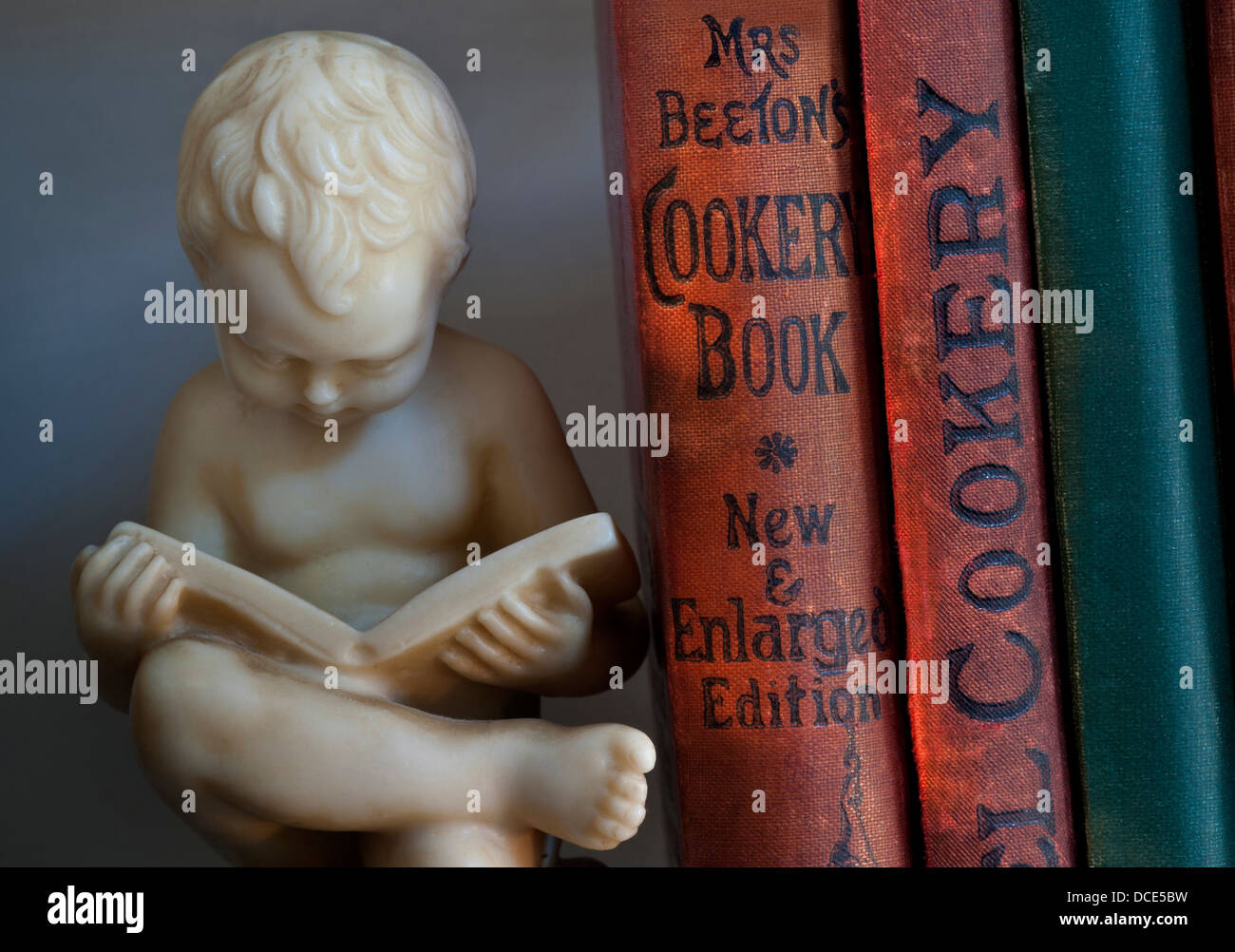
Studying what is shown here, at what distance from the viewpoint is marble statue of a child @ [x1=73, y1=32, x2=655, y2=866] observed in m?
0.54

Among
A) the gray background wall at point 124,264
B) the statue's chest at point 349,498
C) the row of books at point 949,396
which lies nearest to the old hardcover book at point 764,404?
the row of books at point 949,396

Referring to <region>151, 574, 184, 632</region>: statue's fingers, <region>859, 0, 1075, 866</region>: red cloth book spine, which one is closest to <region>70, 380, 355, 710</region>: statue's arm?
<region>151, 574, 184, 632</region>: statue's fingers

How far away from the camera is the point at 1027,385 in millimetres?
570

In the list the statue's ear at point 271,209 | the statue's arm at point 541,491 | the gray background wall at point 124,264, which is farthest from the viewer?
the gray background wall at point 124,264

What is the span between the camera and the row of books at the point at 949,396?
56cm

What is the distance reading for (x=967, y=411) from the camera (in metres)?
0.57

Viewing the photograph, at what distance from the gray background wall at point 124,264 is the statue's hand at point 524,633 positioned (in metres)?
0.30

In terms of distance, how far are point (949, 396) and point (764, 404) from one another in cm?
7

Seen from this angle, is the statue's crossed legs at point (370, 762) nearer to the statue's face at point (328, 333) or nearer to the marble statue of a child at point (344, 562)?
the marble statue of a child at point (344, 562)

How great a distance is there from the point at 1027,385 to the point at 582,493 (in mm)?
217

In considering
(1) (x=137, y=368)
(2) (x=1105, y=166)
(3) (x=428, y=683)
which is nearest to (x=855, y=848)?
(3) (x=428, y=683)

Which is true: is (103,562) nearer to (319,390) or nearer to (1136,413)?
Answer: (319,390)

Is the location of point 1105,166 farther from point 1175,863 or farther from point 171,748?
point 171,748

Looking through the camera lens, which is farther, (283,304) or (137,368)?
(137,368)
